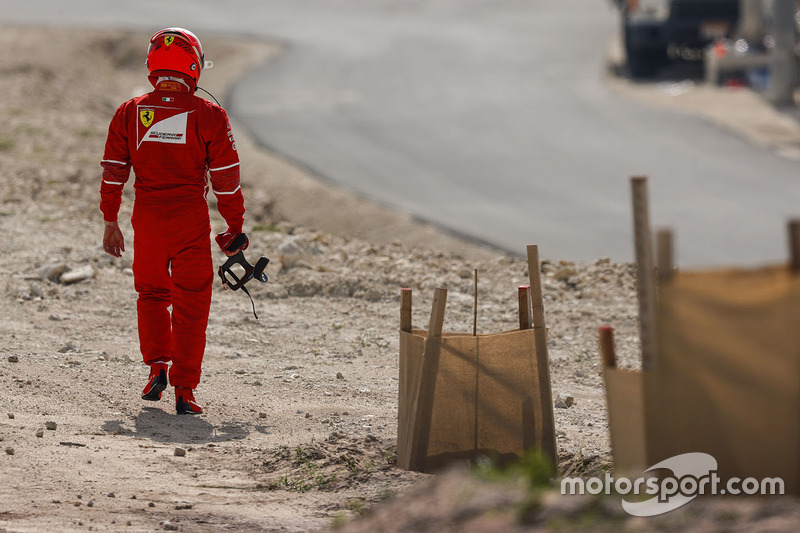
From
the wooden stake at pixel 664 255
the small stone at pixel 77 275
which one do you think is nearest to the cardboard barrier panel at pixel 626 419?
the wooden stake at pixel 664 255

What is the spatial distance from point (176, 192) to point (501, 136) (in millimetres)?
13057

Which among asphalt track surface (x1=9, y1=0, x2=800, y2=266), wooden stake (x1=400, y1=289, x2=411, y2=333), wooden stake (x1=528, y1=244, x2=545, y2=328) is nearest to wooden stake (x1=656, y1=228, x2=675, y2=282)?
wooden stake (x1=528, y1=244, x2=545, y2=328)

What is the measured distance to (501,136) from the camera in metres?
19.1

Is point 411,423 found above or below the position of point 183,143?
below

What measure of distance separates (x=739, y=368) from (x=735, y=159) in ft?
45.2

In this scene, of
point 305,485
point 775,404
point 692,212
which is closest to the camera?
point 775,404

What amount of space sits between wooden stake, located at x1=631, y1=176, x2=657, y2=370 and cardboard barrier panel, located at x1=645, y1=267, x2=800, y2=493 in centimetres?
3

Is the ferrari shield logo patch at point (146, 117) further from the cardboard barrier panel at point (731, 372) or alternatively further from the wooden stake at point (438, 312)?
the cardboard barrier panel at point (731, 372)

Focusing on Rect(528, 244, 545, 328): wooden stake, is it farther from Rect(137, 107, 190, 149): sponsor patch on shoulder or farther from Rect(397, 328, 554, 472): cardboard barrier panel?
Rect(137, 107, 190, 149): sponsor patch on shoulder

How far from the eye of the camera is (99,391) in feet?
22.6

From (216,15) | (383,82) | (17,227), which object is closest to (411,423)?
(17,227)

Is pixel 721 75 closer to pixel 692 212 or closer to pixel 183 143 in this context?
pixel 692 212

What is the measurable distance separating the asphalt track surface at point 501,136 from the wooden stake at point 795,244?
8.01 metres

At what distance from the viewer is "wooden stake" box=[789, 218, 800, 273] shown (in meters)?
3.88
